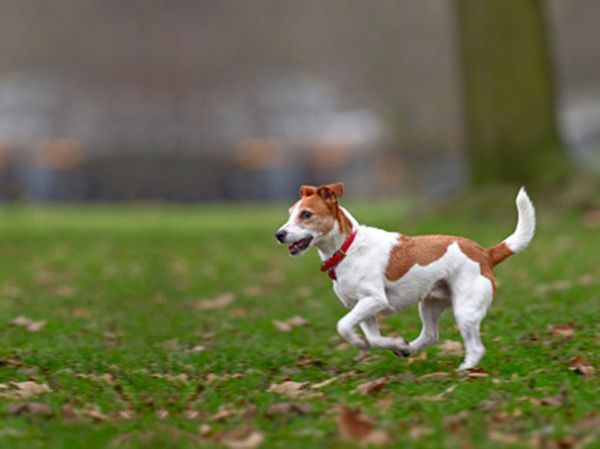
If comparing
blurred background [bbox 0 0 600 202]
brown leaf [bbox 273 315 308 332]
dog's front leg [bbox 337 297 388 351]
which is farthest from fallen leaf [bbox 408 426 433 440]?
blurred background [bbox 0 0 600 202]

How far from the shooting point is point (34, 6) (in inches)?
1820

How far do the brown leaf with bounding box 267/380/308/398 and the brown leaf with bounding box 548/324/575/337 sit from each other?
227 cm

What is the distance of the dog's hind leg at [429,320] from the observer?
702cm

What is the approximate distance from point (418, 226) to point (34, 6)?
1342 inches

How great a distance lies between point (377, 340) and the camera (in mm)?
6773

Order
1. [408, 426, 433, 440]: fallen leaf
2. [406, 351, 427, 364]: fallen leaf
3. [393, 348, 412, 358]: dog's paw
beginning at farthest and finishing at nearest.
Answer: [406, 351, 427, 364]: fallen leaf, [393, 348, 412, 358]: dog's paw, [408, 426, 433, 440]: fallen leaf

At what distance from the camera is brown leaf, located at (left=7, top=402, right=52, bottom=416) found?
5504 millimetres

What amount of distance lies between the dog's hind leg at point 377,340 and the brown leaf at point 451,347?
0.68 metres

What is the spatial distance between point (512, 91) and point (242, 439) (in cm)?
1331

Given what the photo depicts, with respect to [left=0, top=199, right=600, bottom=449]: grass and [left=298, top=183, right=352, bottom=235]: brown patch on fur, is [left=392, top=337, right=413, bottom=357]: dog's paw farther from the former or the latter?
[left=298, top=183, right=352, bottom=235]: brown patch on fur

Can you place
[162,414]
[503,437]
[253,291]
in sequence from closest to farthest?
[503,437]
[162,414]
[253,291]

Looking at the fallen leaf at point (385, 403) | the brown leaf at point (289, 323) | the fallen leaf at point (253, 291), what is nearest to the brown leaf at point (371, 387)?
the fallen leaf at point (385, 403)

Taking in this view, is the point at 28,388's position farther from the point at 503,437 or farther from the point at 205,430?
the point at 503,437

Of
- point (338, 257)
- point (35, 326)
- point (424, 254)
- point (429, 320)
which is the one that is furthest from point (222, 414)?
point (35, 326)
